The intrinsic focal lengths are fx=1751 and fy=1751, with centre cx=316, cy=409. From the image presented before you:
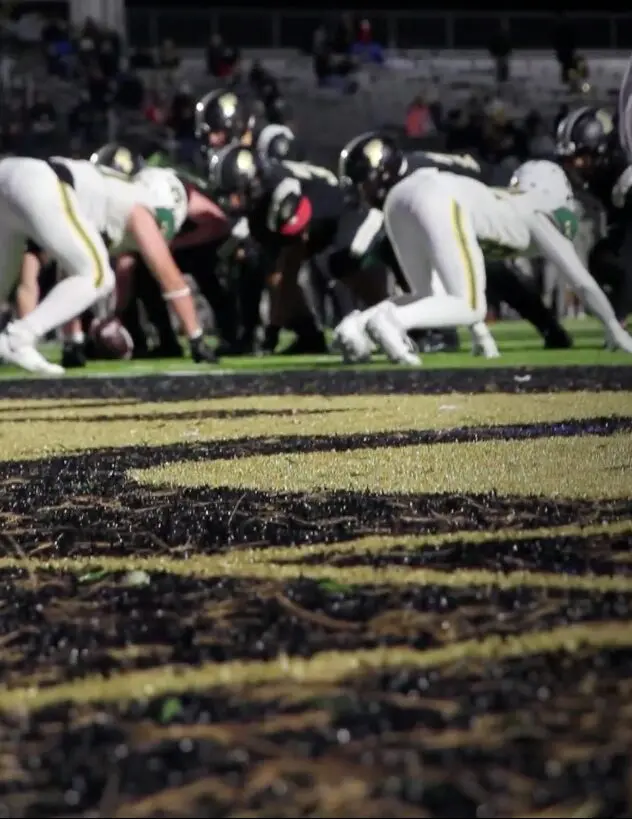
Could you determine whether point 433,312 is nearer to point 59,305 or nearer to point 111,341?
point 59,305

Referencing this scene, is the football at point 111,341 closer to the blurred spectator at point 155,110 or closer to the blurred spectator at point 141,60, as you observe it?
the blurred spectator at point 155,110

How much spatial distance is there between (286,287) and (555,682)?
7627mm

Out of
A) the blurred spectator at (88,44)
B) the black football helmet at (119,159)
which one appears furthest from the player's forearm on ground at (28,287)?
the blurred spectator at (88,44)

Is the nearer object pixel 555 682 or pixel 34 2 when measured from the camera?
pixel 555 682

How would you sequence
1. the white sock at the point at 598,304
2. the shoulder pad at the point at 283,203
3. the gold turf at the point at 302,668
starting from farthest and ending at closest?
the shoulder pad at the point at 283,203 → the white sock at the point at 598,304 → the gold turf at the point at 302,668

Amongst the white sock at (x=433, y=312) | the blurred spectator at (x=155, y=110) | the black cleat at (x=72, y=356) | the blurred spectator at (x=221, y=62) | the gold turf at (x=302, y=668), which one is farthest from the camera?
the blurred spectator at (x=221, y=62)


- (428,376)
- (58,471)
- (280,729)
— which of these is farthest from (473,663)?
(428,376)

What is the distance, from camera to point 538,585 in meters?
1.91

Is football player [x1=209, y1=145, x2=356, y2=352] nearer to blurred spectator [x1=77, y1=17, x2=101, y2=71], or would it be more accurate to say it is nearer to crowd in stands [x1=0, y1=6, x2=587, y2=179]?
crowd in stands [x1=0, y1=6, x2=587, y2=179]

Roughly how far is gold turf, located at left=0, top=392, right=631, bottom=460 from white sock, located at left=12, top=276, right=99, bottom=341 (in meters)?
1.51

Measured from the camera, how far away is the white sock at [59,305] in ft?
23.2

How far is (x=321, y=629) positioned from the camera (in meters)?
1.73

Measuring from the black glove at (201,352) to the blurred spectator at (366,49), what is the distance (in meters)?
11.5

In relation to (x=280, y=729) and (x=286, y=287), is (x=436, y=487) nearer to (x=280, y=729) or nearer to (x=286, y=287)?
(x=280, y=729)
